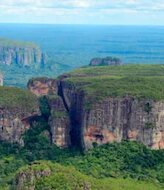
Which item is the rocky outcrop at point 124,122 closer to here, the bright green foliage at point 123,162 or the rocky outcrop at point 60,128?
the bright green foliage at point 123,162

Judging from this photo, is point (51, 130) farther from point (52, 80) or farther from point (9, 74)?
point (9, 74)

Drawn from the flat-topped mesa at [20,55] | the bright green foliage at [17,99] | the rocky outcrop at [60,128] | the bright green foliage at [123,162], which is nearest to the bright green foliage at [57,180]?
the bright green foliage at [123,162]

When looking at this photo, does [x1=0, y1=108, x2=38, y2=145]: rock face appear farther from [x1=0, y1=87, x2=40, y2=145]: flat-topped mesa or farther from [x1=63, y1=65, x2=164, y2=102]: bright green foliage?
[x1=63, y1=65, x2=164, y2=102]: bright green foliage

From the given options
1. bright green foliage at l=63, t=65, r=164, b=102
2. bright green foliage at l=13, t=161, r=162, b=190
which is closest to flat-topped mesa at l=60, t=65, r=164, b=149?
bright green foliage at l=63, t=65, r=164, b=102

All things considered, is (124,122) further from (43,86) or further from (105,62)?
(105,62)

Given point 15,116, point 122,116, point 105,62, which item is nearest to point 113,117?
point 122,116

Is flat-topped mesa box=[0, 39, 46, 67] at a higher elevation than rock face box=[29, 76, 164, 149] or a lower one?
higher
